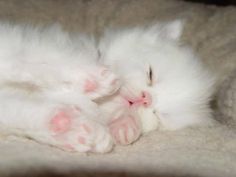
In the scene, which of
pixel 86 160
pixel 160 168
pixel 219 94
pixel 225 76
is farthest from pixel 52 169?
pixel 225 76

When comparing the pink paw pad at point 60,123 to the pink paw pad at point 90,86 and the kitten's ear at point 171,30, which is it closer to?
the pink paw pad at point 90,86

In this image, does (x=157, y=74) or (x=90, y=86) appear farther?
(x=157, y=74)

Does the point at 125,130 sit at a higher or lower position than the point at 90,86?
lower

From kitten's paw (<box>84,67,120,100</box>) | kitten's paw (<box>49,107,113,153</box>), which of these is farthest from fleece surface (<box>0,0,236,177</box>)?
kitten's paw (<box>84,67,120,100</box>)

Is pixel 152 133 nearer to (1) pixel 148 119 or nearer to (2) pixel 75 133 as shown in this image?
(1) pixel 148 119

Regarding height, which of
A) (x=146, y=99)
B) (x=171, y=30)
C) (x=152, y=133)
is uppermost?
(x=171, y=30)

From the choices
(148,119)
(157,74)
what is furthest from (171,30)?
(148,119)
